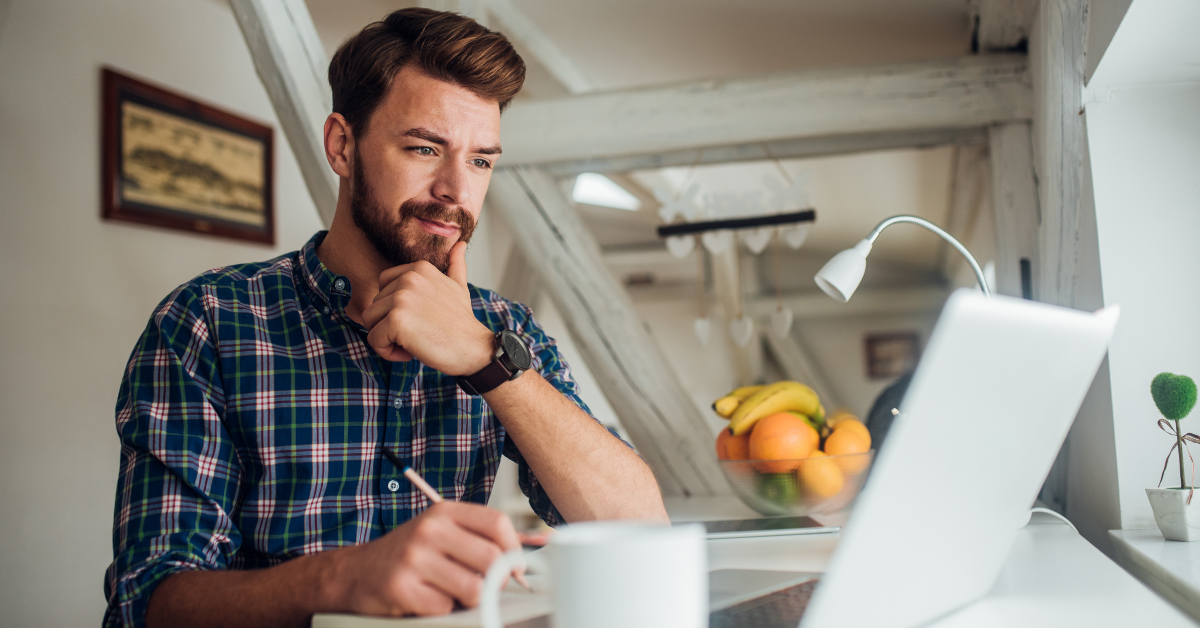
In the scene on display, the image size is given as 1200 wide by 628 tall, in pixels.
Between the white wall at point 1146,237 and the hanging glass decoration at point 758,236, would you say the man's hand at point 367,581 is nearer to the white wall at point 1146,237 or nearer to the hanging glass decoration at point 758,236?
the white wall at point 1146,237

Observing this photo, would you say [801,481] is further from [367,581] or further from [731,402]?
[367,581]

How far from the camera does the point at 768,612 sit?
2.19 ft

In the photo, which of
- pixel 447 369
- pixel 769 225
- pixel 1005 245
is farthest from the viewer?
pixel 769 225

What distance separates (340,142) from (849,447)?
983 millimetres

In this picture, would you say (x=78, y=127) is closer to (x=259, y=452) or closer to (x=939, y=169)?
(x=259, y=452)

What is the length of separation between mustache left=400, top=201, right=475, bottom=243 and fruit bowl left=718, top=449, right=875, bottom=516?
639mm

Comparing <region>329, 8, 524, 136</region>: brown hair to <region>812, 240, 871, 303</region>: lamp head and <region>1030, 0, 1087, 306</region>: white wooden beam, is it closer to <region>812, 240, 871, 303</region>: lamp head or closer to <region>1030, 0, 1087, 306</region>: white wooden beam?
<region>812, 240, 871, 303</region>: lamp head

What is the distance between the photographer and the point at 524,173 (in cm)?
218

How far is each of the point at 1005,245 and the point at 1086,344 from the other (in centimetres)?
144

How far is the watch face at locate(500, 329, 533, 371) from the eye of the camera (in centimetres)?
97

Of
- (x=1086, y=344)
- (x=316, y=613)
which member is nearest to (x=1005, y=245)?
(x=1086, y=344)

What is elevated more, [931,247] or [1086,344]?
[931,247]

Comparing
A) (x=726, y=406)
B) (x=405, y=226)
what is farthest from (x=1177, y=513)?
(x=405, y=226)

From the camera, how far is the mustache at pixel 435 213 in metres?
1.15
